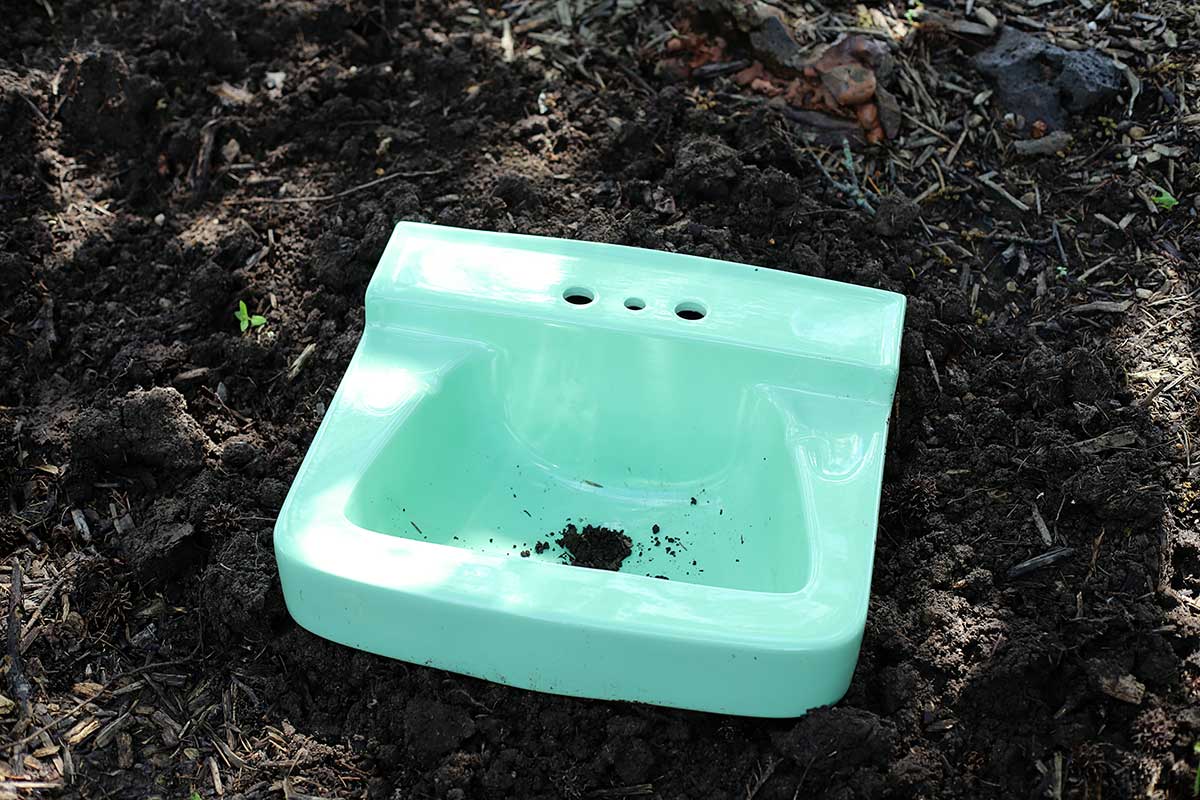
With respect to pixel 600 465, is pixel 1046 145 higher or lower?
higher

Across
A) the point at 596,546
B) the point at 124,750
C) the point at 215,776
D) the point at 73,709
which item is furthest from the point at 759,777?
the point at 73,709

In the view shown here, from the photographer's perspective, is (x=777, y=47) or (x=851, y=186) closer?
(x=851, y=186)

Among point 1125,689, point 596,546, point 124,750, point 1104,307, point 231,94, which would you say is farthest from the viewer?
point 231,94

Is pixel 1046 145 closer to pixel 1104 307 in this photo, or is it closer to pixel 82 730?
pixel 1104 307

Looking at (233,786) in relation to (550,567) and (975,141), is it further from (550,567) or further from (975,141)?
(975,141)

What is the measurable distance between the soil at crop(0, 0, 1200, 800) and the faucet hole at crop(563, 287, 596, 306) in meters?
0.45

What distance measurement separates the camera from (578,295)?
8.41 feet

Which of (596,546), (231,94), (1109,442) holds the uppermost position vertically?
(231,94)

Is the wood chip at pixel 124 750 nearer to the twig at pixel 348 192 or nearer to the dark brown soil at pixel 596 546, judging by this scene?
the dark brown soil at pixel 596 546

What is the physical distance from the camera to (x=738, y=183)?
3033 mm

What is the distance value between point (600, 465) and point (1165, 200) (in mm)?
1528

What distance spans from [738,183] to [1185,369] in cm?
109

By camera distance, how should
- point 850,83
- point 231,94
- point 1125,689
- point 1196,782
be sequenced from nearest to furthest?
point 1196,782, point 1125,689, point 850,83, point 231,94

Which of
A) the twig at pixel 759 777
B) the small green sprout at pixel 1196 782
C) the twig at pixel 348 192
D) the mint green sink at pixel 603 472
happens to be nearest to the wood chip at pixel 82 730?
the mint green sink at pixel 603 472
